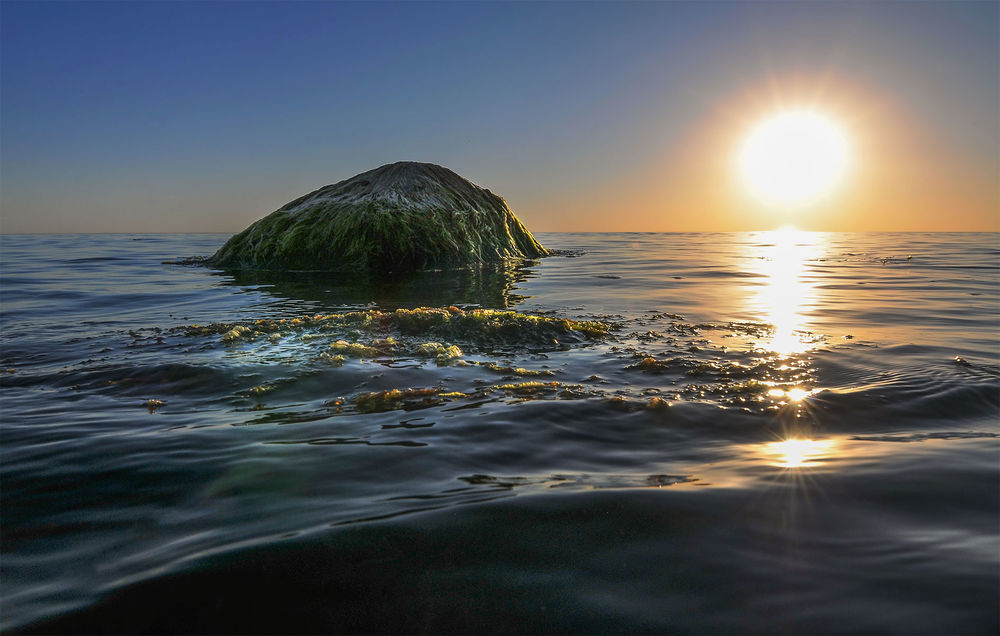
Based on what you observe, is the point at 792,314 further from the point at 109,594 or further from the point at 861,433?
the point at 109,594

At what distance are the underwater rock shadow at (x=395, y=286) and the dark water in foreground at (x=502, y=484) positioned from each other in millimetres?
3380

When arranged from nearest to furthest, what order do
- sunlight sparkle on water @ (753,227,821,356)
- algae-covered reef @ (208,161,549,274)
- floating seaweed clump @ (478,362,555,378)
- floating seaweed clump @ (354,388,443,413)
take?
floating seaweed clump @ (354,388,443,413) < floating seaweed clump @ (478,362,555,378) < sunlight sparkle on water @ (753,227,821,356) < algae-covered reef @ (208,161,549,274)

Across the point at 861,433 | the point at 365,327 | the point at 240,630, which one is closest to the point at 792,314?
the point at 861,433

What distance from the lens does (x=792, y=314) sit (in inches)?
352

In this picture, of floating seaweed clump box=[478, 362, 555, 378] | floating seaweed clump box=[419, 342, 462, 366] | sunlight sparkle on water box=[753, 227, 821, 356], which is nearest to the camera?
floating seaweed clump box=[478, 362, 555, 378]

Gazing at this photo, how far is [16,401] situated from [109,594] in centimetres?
351

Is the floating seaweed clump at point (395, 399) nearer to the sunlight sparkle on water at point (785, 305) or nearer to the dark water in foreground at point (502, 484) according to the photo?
the dark water in foreground at point (502, 484)

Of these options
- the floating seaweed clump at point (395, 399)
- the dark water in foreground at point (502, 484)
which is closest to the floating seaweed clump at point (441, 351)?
the dark water in foreground at point (502, 484)

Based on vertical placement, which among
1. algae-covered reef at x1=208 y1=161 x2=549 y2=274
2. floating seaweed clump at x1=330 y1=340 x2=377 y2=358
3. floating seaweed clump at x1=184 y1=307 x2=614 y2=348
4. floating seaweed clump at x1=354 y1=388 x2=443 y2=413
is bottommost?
floating seaweed clump at x1=354 y1=388 x2=443 y2=413

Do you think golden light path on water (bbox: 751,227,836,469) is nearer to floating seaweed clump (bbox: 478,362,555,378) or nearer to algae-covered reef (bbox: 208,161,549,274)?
floating seaweed clump (bbox: 478,362,555,378)

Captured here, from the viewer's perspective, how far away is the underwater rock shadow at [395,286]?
33.4ft

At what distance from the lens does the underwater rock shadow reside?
33.4ft

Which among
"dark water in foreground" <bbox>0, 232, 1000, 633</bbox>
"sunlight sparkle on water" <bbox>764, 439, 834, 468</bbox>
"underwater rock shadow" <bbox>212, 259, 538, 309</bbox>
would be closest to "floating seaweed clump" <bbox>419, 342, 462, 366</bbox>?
"dark water in foreground" <bbox>0, 232, 1000, 633</bbox>

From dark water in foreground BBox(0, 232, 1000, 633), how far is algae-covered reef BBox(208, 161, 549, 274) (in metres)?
9.44
